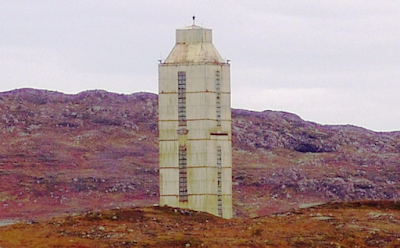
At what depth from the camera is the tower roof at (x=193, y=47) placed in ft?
184

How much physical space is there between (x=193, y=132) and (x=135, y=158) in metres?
54.7

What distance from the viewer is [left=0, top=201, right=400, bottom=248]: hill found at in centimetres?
4175

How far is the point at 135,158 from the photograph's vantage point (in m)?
110

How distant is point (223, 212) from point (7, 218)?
3246cm

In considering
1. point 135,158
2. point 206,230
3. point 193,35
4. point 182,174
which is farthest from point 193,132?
point 135,158

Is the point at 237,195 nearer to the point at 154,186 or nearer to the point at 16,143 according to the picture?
the point at 154,186

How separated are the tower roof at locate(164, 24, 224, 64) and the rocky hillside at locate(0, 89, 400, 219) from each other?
108ft

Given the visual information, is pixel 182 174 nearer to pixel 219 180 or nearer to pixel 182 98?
pixel 219 180

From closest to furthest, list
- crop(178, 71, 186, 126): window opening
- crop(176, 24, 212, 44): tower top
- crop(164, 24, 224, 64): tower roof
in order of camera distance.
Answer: crop(178, 71, 186, 126): window opening
crop(164, 24, 224, 64): tower roof
crop(176, 24, 212, 44): tower top

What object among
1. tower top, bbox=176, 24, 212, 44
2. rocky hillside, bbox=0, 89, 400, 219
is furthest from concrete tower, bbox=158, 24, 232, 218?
rocky hillside, bbox=0, 89, 400, 219

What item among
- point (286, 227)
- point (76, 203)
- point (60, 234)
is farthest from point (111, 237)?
point (76, 203)

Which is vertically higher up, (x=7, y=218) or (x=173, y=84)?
(x=173, y=84)

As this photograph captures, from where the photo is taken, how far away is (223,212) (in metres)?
56.2

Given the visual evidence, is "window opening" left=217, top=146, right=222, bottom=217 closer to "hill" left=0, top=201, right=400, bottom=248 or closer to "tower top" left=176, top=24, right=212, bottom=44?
"tower top" left=176, top=24, right=212, bottom=44
